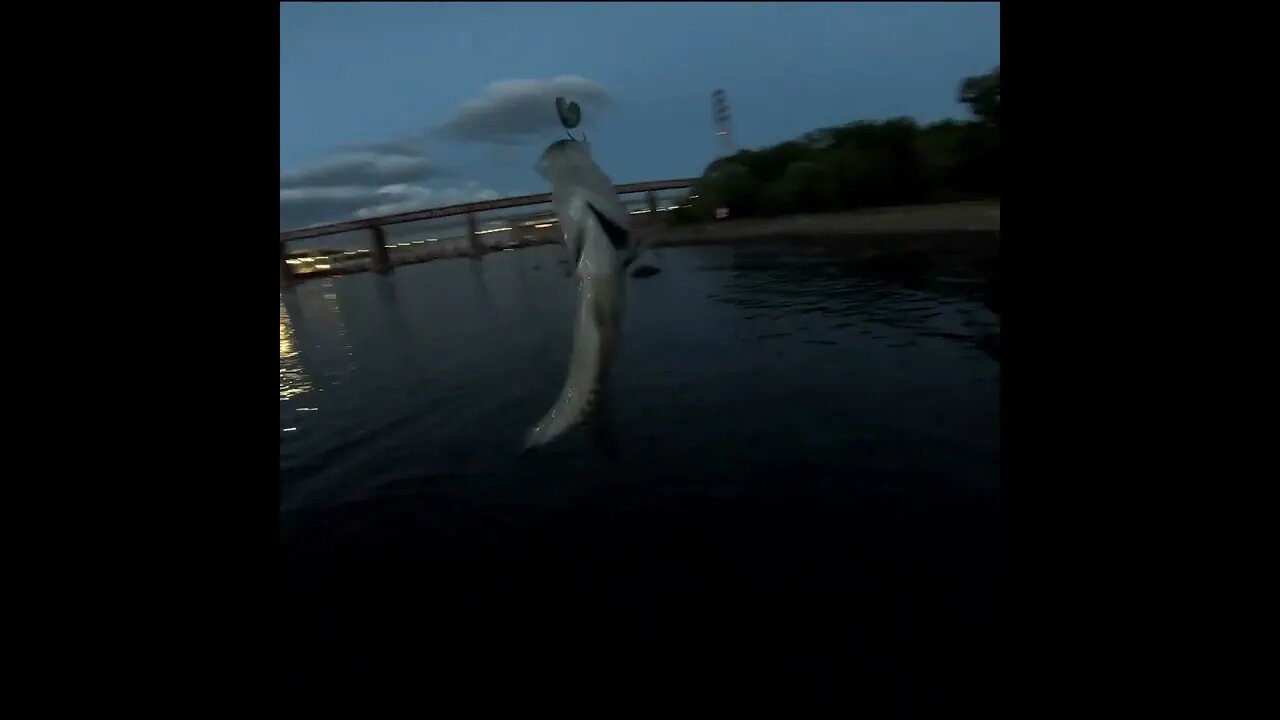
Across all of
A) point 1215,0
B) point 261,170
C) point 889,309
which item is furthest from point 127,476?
point 889,309

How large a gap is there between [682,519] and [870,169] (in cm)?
2132

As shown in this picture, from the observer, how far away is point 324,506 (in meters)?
5.09

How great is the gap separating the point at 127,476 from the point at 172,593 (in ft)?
0.94

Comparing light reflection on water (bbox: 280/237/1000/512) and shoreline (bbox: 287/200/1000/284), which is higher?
shoreline (bbox: 287/200/1000/284)

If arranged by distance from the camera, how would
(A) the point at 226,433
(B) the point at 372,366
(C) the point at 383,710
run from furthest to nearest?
(B) the point at 372,366 → (C) the point at 383,710 → (A) the point at 226,433

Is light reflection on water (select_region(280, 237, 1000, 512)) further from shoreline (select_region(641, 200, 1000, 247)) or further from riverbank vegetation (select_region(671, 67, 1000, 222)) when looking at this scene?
riverbank vegetation (select_region(671, 67, 1000, 222))

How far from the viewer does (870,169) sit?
22.2 meters

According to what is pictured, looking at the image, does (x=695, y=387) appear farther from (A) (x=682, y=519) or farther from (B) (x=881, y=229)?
(B) (x=881, y=229)

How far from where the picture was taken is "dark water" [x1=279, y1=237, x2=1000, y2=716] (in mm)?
2934

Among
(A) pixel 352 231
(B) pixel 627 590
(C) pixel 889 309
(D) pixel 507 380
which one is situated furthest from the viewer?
(A) pixel 352 231

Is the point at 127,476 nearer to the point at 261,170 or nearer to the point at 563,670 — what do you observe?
the point at 261,170

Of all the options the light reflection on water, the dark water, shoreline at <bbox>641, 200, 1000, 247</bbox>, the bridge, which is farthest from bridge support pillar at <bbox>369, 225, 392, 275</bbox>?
the dark water

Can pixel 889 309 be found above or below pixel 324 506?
above

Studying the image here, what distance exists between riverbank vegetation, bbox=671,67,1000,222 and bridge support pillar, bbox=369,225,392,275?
15.5 meters
